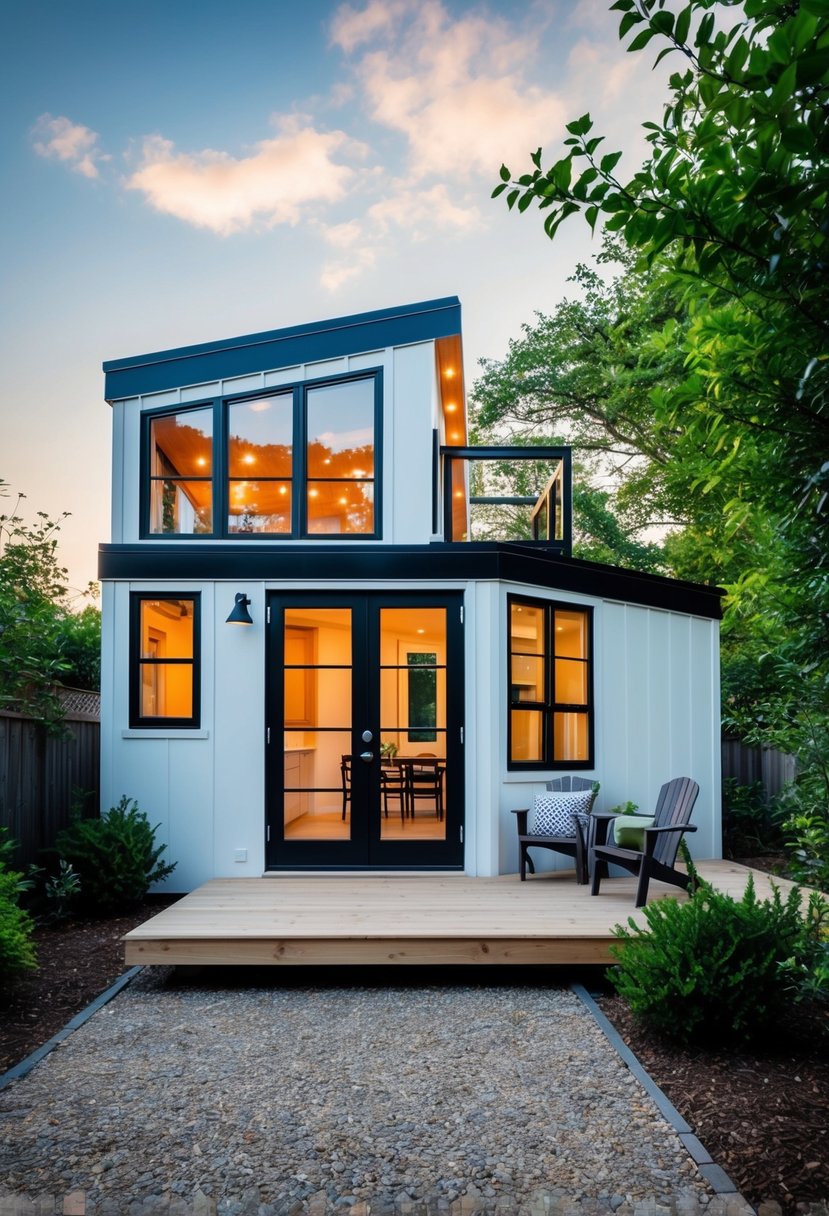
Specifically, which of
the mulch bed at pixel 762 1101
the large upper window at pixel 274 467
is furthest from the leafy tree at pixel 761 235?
the large upper window at pixel 274 467

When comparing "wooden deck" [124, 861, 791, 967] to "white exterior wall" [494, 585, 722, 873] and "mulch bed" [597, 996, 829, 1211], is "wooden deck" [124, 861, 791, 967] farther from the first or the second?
"white exterior wall" [494, 585, 722, 873]

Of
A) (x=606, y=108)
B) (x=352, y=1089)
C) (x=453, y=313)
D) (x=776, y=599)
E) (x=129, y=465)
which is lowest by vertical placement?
(x=352, y=1089)

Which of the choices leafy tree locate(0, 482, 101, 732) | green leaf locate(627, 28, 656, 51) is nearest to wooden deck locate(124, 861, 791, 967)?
leafy tree locate(0, 482, 101, 732)

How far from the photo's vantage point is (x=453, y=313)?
738cm

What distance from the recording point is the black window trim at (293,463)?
282 inches

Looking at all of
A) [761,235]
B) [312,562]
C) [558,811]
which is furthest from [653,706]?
[761,235]

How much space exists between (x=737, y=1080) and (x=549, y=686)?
156 inches

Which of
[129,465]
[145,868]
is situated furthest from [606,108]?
[145,868]

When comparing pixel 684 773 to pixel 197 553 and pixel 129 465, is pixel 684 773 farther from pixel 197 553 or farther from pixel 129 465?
pixel 129 465

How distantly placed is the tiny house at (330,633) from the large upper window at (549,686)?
21 millimetres

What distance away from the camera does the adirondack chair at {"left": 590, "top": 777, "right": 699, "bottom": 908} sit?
17.8 feet

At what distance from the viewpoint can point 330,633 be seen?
22.5ft

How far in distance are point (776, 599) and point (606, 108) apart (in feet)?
25.8

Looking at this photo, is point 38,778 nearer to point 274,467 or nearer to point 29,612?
point 29,612
